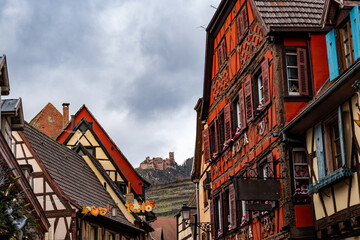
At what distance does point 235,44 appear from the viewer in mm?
23578

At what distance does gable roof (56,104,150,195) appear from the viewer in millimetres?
43000

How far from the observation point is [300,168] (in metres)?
18.4

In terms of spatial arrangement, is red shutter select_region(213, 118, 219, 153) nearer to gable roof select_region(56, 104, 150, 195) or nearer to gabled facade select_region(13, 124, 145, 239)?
gabled facade select_region(13, 124, 145, 239)

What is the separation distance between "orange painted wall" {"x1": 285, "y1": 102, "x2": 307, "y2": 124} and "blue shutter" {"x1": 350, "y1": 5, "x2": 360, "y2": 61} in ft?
12.1

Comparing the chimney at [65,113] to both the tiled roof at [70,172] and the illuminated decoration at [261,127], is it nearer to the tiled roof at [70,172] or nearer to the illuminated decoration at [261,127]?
the tiled roof at [70,172]

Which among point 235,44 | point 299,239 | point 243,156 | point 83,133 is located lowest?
point 299,239

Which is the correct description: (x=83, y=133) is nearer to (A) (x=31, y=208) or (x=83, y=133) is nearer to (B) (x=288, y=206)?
(A) (x=31, y=208)

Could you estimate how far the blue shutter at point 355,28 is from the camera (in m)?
Result: 15.1

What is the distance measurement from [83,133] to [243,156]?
67.7ft

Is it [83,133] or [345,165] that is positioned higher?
[83,133]

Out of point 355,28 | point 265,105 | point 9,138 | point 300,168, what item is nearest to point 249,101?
point 265,105

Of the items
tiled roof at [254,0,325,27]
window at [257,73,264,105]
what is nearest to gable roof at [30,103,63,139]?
window at [257,73,264,105]

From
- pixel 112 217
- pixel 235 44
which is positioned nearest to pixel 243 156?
pixel 235 44

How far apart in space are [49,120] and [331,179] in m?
34.9
